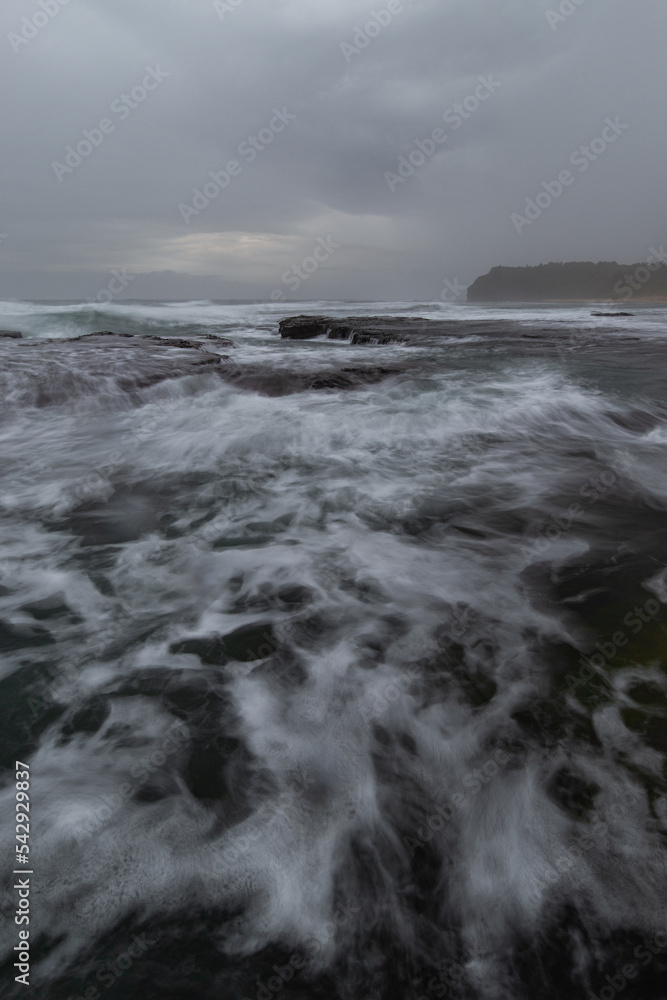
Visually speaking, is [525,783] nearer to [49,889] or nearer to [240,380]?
[49,889]

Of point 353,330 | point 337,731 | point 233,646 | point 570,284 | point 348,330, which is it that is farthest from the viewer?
point 570,284

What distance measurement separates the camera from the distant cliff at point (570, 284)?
118725 millimetres

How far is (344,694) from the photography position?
7.61 ft

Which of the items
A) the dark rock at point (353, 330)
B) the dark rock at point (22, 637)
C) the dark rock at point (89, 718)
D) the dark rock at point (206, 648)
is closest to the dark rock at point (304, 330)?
the dark rock at point (353, 330)

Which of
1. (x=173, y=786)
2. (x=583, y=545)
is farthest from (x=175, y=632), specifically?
(x=583, y=545)

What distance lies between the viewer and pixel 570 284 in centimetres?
13438

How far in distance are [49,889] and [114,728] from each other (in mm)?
637

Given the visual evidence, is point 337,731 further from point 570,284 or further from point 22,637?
point 570,284

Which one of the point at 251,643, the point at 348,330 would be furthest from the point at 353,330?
the point at 251,643

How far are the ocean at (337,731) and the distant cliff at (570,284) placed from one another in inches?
5294

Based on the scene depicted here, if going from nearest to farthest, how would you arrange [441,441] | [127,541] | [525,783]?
[525,783]
[127,541]
[441,441]

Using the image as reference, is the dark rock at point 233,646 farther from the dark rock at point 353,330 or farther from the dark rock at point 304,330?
the dark rock at point 304,330

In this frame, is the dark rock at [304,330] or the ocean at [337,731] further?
the dark rock at [304,330]

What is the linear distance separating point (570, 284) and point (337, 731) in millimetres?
159290
